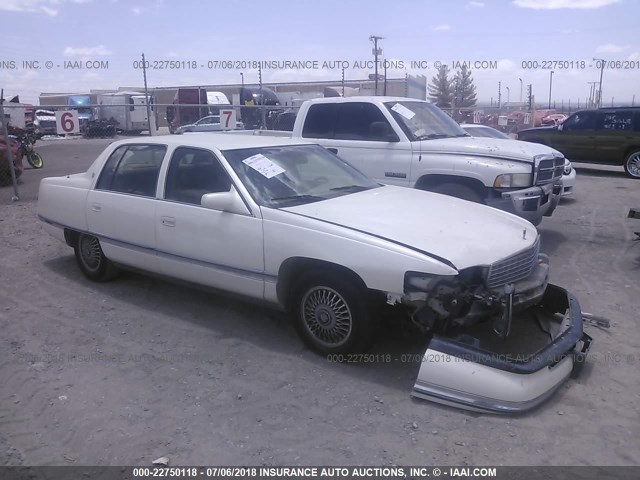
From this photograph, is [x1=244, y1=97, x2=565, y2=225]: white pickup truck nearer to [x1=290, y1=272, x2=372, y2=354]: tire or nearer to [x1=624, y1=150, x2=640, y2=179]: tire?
[x1=290, y1=272, x2=372, y2=354]: tire

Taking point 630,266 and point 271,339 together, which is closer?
point 271,339

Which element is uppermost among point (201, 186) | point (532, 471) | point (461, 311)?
point (201, 186)

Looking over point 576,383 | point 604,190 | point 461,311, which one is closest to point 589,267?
point 576,383

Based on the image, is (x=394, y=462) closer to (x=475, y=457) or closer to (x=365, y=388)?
(x=475, y=457)

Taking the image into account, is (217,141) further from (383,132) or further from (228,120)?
(228,120)

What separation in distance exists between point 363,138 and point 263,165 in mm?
3233

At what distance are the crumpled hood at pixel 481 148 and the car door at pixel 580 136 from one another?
875 centimetres

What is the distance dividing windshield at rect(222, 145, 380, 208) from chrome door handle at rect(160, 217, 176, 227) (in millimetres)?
733

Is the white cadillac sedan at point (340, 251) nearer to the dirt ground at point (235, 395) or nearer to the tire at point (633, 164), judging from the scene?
the dirt ground at point (235, 395)

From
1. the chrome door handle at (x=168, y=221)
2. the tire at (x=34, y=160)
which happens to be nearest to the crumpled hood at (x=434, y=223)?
the chrome door handle at (x=168, y=221)

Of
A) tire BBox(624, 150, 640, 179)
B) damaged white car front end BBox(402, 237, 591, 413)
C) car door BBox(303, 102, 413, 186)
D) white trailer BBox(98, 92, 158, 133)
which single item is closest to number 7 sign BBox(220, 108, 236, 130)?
car door BBox(303, 102, 413, 186)

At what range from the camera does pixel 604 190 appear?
12727mm

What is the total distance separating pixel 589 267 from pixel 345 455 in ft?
15.4

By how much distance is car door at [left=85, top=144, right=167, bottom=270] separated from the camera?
17.4 ft
